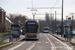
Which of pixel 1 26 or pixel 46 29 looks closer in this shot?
pixel 1 26

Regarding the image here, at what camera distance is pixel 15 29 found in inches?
1832

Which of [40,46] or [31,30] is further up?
[31,30]

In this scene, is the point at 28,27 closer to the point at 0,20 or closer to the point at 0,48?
the point at 0,48

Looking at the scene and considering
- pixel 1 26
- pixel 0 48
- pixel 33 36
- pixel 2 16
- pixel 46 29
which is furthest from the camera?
pixel 46 29

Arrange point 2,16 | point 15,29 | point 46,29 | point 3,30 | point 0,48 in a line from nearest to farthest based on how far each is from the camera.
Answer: point 0,48 < point 15,29 < point 3,30 < point 2,16 < point 46,29

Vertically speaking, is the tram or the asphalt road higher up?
the tram

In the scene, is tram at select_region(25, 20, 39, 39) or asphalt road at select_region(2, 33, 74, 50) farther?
tram at select_region(25, 20, 39, 39)

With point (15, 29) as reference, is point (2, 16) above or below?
above

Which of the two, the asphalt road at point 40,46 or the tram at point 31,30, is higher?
the tram at point 31,30

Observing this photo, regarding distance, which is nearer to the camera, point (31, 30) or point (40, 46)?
point (40, 46)

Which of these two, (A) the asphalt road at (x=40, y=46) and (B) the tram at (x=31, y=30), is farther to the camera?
(B) the tram at (x=31, y=30)

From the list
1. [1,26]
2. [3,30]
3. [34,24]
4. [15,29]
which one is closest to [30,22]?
[34,24]

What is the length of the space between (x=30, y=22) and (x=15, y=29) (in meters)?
12.8

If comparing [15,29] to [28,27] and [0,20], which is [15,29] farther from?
[0,20]
